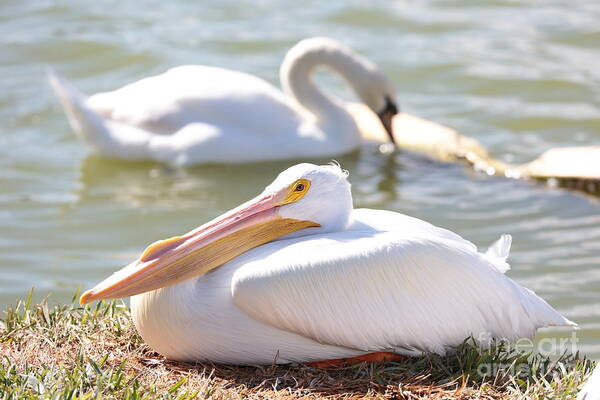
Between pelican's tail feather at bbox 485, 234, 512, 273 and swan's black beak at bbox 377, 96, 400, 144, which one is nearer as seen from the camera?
pelican's tail feather at bbox 485, 234, 512, 273

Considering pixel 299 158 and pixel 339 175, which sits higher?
pixel 339 175

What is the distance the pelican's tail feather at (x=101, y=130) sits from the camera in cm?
741

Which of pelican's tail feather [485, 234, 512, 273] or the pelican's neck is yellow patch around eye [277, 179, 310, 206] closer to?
pelican's tail feather [485, 234, 512, 273]

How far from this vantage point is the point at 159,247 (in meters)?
3.67

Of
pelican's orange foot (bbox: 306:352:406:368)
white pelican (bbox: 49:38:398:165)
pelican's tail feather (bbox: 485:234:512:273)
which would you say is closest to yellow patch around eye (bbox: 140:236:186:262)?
pelican's orange foot (bbox: 306:352:406:368)

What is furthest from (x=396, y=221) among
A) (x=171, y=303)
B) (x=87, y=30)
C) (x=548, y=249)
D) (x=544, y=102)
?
(x=87, y=30)

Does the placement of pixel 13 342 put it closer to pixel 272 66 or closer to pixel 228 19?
pixel 272 66

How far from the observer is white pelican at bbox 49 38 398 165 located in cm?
727

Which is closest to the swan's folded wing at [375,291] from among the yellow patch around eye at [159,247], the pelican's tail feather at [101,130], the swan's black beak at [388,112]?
the yellow patch around eye at [159,247]

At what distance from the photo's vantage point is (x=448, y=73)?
9336 mm

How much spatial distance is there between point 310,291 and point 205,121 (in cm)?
404

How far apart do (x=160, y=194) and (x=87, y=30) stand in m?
3.80

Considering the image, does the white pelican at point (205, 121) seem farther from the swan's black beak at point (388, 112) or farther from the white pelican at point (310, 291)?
the white pelican at point (310, 291)

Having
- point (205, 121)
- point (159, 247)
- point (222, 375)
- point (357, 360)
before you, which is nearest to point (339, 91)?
point (205, 121)
